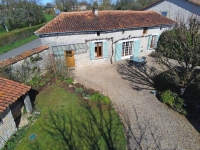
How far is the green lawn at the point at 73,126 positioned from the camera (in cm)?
824

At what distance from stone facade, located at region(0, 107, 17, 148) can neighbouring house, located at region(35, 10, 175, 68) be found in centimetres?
863

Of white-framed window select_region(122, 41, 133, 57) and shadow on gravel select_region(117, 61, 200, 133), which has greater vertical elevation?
white-framed window select_region(122, 41, 133, 57)

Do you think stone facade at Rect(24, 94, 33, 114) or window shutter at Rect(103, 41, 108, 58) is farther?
window shutter at Rect(103, 41, 108, 58)

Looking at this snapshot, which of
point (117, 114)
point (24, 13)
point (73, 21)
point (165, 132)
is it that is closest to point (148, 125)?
point (165, 132)

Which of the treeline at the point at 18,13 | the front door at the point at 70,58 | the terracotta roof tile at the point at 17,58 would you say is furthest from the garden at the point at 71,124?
the treeline at the point at 18,13

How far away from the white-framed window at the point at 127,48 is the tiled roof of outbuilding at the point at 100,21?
2.19 meters

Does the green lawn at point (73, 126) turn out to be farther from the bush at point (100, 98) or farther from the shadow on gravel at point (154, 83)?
the shadow on gravel at point (154, 83)

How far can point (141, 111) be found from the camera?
35.7 feet

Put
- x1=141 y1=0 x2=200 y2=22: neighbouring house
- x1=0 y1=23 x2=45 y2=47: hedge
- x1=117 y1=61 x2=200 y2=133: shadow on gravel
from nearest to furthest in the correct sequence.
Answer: x1=117 y1=61 x2=200 y2=133: shadow on gravel, x1=141 y1=0 x2=200 y2=22: neighbouring house, x1=0 y1=23 x2=45 y2=47: hedge

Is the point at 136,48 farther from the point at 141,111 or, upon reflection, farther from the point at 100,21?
the point at 141,111

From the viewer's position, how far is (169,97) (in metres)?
11.5

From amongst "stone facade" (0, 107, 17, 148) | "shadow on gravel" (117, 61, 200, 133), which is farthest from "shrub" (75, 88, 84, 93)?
"stone facade" (0, 107, 17, 148)

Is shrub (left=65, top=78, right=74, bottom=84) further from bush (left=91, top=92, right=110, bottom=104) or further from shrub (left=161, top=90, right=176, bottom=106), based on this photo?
shrub (left=161, top=90, right=176, bottom=106)

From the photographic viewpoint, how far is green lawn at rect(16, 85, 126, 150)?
824 centimetres
